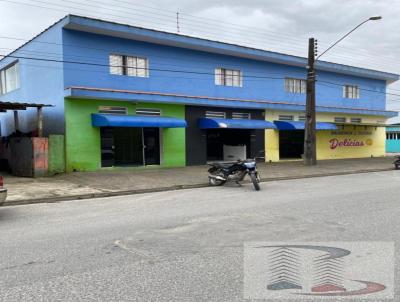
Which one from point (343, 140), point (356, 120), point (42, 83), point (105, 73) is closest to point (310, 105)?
point (343, 140)

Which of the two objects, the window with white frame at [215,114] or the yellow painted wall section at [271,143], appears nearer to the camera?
the window with white frame at [215,114]

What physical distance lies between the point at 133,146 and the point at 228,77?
7111 millimetres

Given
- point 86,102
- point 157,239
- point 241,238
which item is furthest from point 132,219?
point 86,102

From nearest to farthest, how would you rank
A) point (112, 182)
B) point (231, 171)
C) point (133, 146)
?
point (231, 171) → point (112, 182) → point (133, 146)

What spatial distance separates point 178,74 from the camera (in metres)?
22.5

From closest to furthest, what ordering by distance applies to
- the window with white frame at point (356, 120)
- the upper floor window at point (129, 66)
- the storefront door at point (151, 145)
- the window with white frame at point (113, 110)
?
1. the window with white frame at point (113, 110)
2. the upper floor window at point (129, 66)
3. the storefront door at point (151, 145)
4. the window with white frame at point (356, 120)

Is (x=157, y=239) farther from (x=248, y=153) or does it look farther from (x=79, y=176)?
(x=248, y=153)

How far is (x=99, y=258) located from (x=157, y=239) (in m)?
1.28

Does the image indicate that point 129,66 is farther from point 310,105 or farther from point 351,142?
point 351,142

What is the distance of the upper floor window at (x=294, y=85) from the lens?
28500mm

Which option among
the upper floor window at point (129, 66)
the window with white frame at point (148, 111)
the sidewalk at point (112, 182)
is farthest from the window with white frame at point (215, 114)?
the upper floor window at point (129, 66)

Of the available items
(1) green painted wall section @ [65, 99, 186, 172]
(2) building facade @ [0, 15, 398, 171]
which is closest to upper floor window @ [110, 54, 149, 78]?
(2) building facade @ [0, 15, 398, 171]

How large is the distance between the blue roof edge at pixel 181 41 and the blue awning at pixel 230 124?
3.82m

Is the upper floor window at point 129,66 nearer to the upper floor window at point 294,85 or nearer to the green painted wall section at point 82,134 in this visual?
the green painted wall section at point 82,134
